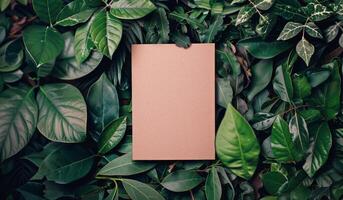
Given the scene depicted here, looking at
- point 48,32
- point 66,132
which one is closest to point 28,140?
point 66,132

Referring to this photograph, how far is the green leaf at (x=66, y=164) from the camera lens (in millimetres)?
806

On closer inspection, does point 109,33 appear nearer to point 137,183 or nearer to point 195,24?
point 195,24

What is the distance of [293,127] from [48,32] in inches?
24.1

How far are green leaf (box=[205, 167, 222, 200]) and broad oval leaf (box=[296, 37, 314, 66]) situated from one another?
1.10 ft

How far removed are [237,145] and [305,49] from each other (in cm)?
27

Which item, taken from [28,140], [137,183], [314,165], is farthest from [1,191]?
[314,165]

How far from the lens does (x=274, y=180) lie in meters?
0.83

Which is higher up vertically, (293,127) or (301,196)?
(293,127)

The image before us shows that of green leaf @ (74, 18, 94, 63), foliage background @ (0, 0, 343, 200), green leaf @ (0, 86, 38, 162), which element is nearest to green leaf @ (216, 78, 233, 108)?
foliage background @ (0, 0, 343, 200)

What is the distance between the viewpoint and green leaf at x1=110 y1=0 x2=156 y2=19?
0.78 metres

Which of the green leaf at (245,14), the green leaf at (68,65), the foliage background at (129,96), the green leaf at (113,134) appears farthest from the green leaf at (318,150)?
the green leaf at (68,65)

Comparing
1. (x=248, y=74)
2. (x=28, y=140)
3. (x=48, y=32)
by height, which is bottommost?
(x=28, y=140)

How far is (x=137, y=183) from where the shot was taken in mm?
842

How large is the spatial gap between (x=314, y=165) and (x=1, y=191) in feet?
2.48
